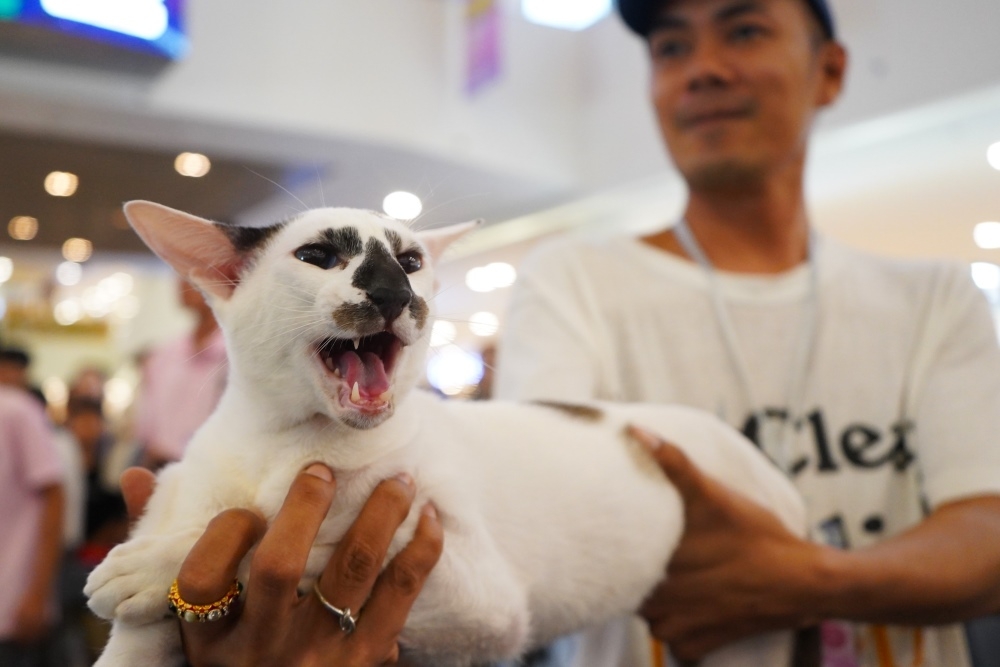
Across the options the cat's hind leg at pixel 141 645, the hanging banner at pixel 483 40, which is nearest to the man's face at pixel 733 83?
the cat's hind leg at pixel 141 645

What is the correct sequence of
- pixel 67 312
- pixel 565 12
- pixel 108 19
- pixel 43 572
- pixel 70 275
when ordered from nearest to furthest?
pixel 43 572
pixel 108 19
pixel 70 275
pixel 565 12
pixel 67 312

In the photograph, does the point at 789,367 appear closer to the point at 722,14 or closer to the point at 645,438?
the point at 645,438

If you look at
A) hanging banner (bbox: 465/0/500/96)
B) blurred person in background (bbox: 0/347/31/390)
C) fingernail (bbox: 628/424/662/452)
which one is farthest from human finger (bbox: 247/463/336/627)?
hanging banner (bbox: 465/0/500/96)

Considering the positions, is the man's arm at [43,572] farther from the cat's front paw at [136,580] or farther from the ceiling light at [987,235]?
the ceiling light at [987,235]

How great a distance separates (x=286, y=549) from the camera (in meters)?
0.63

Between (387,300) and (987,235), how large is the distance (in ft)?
3.04

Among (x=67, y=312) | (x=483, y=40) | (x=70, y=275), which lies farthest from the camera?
(x=67, y=312)

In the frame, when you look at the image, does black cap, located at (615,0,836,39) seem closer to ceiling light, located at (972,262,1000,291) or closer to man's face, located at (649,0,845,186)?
man's face, located at (649,0,845,186)

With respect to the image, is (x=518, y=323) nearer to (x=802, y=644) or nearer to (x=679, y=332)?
(x=679, y=332)

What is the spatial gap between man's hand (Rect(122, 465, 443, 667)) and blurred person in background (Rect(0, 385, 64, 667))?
1.96 meters

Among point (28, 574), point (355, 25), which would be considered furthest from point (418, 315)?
point (28, 574)

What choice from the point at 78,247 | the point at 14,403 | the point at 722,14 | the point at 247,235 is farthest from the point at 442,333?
the point at 14,403

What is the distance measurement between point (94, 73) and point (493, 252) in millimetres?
2193

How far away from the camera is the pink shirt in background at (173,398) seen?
1443 millimetres
